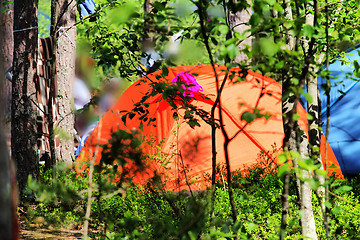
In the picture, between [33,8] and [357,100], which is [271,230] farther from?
[33,8]

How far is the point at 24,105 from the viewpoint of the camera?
18.1 ft

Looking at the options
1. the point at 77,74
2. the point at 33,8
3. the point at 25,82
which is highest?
the point at 33,8

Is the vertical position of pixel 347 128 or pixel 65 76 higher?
pixel 65 76

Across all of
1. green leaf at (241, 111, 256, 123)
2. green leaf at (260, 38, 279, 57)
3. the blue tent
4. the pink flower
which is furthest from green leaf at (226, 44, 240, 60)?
the blue tent

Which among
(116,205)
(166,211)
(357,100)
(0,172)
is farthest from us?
(357,100)

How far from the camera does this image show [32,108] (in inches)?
217

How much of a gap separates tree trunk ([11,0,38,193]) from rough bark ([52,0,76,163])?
0.69 metres

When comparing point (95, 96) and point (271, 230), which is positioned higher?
point (95, 96)

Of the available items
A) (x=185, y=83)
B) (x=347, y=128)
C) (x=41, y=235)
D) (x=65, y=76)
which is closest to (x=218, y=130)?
(x=347, y=128)

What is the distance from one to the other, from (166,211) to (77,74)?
4.02 m

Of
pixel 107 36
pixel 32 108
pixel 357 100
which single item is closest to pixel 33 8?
pixel 32 108

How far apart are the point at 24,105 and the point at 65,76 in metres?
1.12

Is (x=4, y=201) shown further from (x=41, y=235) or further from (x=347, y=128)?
(x=347, y=128)

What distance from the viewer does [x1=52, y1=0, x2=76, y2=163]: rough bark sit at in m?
6.31
